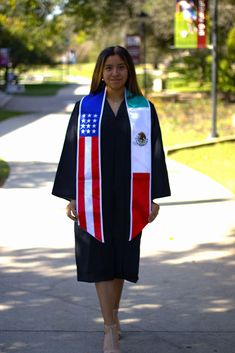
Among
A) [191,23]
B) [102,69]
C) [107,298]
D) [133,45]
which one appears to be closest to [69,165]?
[102,69]

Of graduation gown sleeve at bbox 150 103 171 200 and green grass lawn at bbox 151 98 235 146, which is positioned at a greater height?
graduation gown sleeve at bbox 150 103 171 200

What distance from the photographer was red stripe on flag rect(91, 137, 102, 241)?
4.24 metres

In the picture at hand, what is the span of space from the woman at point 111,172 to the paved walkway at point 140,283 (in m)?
0.53

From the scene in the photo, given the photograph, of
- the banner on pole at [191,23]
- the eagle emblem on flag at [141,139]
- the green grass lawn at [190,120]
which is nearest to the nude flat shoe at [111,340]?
the eagle emblem on flag at [141,139]

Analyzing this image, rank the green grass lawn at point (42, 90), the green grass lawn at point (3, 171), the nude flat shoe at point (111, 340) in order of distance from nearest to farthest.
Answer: the nude flat shoe at point (111, 340)
the green grass lawn at point (3, 171)
the green grass lawn at point (42, 90)

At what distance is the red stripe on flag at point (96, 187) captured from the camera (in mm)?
4242

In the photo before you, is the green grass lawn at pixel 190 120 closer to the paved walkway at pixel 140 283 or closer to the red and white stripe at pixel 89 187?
the paved walkway at pixel 140 283

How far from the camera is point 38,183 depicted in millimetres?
10891

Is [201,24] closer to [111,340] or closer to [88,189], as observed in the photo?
[88,189]

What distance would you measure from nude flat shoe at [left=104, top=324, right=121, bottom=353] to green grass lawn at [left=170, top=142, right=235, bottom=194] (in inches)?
242

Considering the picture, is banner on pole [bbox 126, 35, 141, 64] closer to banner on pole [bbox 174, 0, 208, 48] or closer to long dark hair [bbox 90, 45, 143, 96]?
banner on pole [bbox 174, 0, 208, 48]

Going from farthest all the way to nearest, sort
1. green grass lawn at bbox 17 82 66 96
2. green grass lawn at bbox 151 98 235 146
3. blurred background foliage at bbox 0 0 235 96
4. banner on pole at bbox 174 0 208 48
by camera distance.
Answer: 1. green grass lawn at bbox 17 82 66 96
2. blurred background foliage at bbox 0 0 235 96
3. banner on pole at bbox 174 0 208 48
4. green grass lawn at bbox 151 98 235 146

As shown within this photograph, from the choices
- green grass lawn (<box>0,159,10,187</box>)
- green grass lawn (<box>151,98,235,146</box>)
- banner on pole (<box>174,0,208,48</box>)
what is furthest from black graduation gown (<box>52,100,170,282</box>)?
banner on pole (<box>174,0,208,48</box>)

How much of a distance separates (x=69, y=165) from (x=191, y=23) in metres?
16.0
